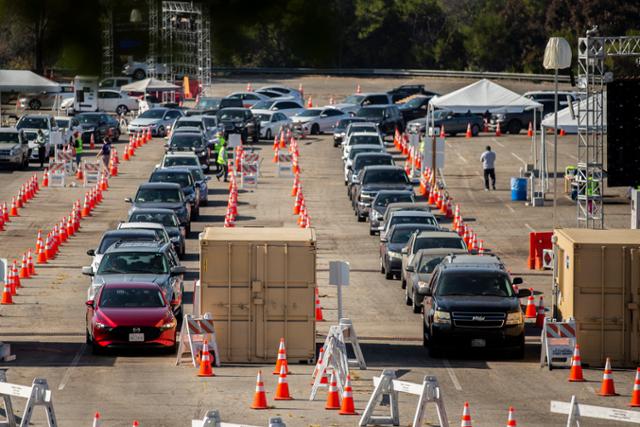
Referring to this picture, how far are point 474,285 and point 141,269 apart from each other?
Result: 6.21m

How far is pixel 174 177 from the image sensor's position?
132 feet

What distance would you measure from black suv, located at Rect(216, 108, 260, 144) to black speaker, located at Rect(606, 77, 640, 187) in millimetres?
30438

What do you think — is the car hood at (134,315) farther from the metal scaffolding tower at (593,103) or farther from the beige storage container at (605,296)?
the metal scaffolding tower at (593,103)

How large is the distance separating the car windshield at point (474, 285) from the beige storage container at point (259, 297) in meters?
2.64

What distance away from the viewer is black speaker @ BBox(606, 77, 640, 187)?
30.4m

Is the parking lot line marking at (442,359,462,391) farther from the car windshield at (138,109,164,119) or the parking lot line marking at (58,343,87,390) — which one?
the car windshield at (138,109,164,119)

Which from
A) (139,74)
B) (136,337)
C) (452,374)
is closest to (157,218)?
(136,337)

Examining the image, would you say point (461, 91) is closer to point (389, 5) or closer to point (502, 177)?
point (502, 177)

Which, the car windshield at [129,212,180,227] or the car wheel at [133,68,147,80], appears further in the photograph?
the car windshield at [129,212,180,227]

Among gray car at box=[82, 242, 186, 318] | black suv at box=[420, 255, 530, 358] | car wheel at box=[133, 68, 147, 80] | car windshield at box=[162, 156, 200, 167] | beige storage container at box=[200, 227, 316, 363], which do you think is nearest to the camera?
car wheel at box=[133, 68, 147, 80]

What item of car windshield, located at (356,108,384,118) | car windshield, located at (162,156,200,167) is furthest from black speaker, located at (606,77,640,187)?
car windshield, located at (356,108,384,118)

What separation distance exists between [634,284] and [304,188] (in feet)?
92.9

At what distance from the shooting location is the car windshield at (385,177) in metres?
41.6

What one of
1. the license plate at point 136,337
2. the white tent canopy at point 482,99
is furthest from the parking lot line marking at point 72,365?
the white tent canopy at point 482,99
